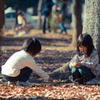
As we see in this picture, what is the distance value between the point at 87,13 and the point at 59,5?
934cm

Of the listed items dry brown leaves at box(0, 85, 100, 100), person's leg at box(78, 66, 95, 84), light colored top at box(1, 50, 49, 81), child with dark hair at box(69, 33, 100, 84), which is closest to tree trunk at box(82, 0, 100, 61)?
child with dark hair at box(69, 33, 100, 84)

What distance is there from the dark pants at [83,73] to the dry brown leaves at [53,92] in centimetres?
18

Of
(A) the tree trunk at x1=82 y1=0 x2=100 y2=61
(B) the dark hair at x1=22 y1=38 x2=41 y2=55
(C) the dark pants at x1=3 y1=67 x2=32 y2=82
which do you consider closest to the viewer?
(B) the dark hair at x1=22 y1=38 x2=41 y2=55

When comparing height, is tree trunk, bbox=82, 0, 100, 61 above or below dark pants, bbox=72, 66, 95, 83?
above

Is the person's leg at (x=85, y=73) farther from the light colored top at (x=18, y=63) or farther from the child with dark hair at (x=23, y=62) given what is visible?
the light colored top at (x=18, y=63)

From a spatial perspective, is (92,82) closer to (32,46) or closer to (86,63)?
(86,63)

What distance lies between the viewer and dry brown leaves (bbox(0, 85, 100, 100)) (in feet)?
11.5

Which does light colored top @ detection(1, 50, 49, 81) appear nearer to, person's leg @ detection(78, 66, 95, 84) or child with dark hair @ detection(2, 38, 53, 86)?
child with dark hair @ detection(2, 38, 53, 86)

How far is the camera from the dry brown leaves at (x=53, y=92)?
3.51 m

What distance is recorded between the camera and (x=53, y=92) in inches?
147

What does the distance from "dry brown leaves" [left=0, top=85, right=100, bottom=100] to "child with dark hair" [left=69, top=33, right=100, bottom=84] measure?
0.18 metres

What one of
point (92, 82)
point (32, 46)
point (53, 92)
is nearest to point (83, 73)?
point (92, 82)

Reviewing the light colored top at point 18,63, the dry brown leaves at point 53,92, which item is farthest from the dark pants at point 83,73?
the light colored top at point 18,63

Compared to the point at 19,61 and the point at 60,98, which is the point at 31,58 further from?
the point at 60,98
